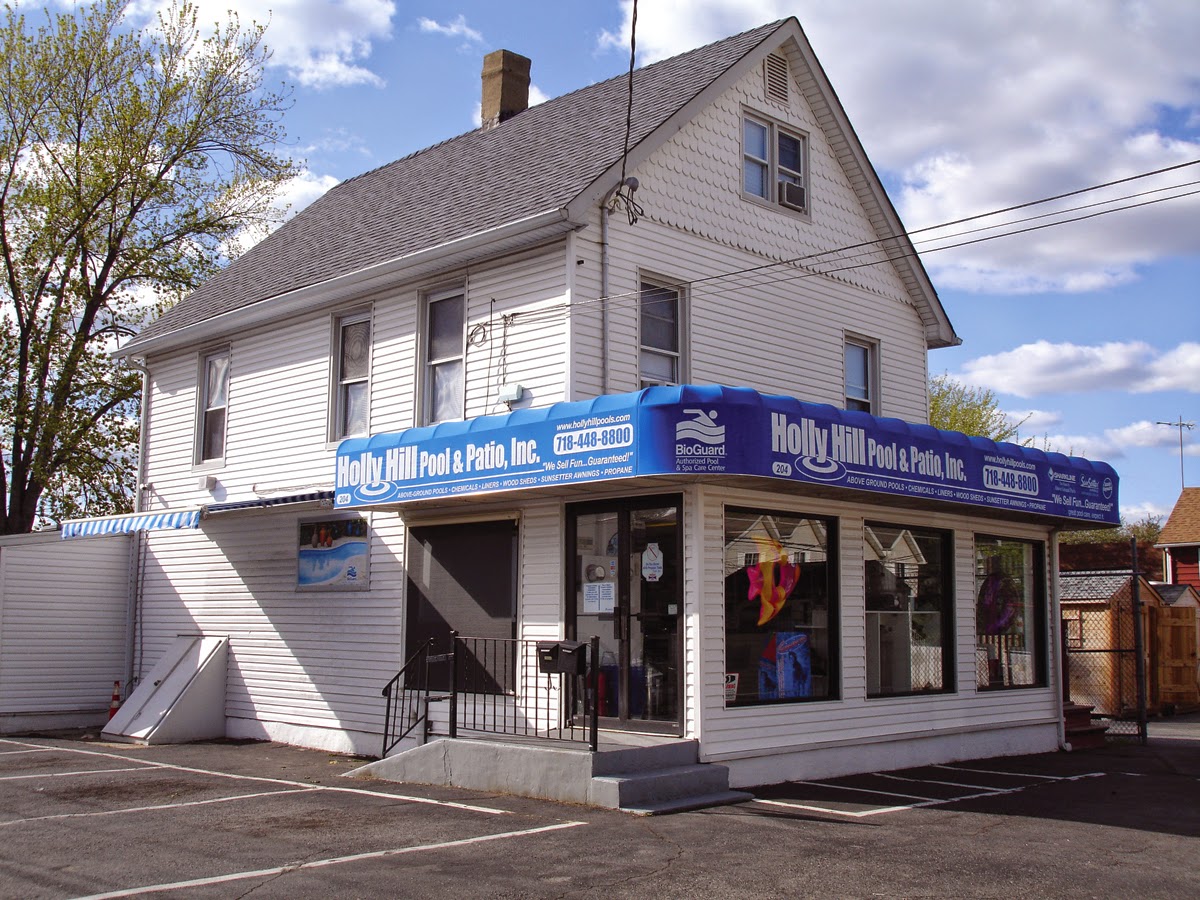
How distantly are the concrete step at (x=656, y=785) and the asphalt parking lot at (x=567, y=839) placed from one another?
183 millimetres

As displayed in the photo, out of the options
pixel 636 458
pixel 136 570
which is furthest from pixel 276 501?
pixel 636 458

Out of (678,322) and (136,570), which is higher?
(678,322)

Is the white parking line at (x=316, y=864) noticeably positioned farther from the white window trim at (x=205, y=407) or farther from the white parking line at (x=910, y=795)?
the white window trim at (x=205, y=407)

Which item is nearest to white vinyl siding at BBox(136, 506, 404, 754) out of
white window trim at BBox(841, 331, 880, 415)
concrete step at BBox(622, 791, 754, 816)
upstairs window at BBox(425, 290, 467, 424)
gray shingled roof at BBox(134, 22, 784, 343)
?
upstairs window at BBox(425, 290, 467, 424)

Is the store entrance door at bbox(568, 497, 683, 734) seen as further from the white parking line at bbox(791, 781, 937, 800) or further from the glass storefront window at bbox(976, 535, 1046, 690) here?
the glass storefront window at bbox(976, 535, 1046, 690)

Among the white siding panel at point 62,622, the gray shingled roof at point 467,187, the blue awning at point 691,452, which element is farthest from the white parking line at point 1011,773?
the white siding panel at point 62,622

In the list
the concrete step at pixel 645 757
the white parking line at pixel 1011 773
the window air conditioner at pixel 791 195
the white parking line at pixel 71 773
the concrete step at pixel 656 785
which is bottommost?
the white parking line at pixel 1011 773

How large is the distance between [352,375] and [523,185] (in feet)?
11.5

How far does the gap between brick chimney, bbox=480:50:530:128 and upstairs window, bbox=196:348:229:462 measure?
19.7ft

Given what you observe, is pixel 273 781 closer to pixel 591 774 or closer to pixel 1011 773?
pixel 591 774

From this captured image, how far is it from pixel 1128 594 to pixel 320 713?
15953 mm

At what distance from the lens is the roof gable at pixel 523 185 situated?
44.5ft

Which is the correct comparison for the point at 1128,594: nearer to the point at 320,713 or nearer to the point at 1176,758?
the point at 1176,758

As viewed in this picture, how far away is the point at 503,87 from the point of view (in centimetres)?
1952
